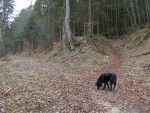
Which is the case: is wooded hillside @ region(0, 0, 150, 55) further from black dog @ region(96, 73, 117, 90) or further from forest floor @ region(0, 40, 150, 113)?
black dog @ region(96, 73, 117, 90)

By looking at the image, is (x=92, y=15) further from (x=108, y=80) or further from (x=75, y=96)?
(x=75, y=96)

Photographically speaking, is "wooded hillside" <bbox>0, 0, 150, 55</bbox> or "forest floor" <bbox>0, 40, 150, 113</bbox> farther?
"wooded hillside" <bbox>0, 0, 150, 55</bbox>

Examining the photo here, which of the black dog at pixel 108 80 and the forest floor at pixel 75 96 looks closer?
the forest floor at pixel 75 96

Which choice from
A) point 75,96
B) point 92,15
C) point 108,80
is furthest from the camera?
point 92,15

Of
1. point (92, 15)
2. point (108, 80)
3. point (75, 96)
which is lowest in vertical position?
point (75, 96)

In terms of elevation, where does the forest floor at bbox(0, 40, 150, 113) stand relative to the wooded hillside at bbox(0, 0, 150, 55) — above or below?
below

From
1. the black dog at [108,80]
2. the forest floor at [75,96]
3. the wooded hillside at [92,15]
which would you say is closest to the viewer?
the forest floor at [75,96]

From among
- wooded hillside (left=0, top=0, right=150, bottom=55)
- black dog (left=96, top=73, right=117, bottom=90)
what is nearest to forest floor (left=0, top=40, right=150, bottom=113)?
black dog (left=96, top=73, right=117, bottom=90)

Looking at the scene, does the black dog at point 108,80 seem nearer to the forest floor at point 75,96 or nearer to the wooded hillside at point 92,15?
the forest floor at point 75,96

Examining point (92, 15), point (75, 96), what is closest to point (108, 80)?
point (75, 96)

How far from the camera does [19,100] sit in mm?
9445

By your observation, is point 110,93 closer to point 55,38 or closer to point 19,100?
point 19,100

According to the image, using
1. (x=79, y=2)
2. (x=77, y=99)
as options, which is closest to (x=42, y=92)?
(x=77, y=99)

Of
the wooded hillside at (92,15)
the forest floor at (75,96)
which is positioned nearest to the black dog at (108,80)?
the forest floor at (75,96)
